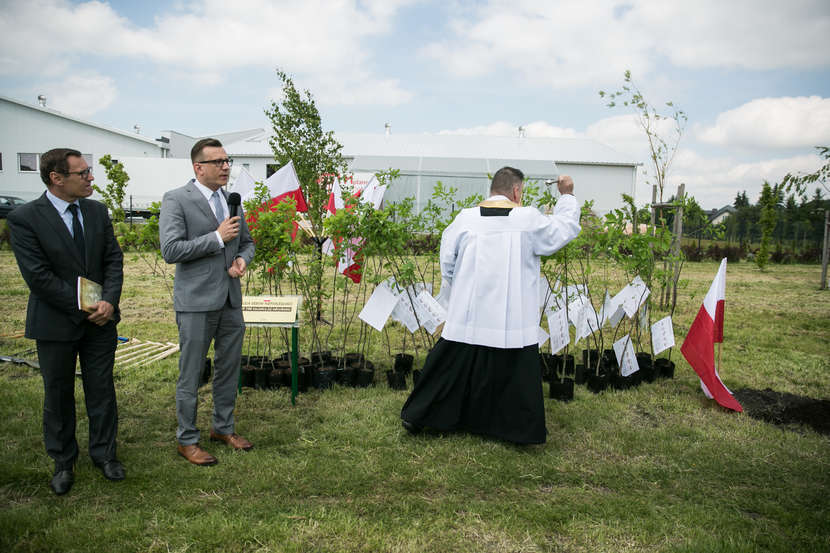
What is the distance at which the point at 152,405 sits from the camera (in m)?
4.07

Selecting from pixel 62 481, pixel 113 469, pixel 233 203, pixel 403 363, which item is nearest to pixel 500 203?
pixel 233 203

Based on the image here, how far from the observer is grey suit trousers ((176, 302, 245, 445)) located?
117 inches

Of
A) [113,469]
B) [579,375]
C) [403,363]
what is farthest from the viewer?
[403,363]

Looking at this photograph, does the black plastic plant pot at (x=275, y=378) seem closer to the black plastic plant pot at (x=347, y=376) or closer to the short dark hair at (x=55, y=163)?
the black plastic plant pot at (x=347, y=376)

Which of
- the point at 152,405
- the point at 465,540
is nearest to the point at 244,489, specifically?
the point at 465,540

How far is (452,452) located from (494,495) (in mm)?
507

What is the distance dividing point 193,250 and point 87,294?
0.58m

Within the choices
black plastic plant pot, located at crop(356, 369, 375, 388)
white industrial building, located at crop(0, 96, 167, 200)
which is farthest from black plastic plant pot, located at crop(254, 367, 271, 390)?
white industrial building, located at crop(0, 96, 167, 200)

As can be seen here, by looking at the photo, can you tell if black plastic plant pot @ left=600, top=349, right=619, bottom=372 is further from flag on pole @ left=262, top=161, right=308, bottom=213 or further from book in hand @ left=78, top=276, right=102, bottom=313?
book in hand @ left=78, top=276, right=102, bottom=313

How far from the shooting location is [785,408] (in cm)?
413

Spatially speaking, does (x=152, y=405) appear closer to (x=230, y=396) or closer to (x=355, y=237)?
(x=230, y=396)

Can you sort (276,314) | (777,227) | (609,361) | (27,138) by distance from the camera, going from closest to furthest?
(276,314) < (609,361) < (777,227) < (27,138)

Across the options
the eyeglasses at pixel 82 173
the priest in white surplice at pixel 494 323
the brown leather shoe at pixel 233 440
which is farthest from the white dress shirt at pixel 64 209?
the priest in white surplice at pixel 494 323

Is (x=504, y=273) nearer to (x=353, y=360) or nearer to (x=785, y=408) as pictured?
(x=353, y=360)
